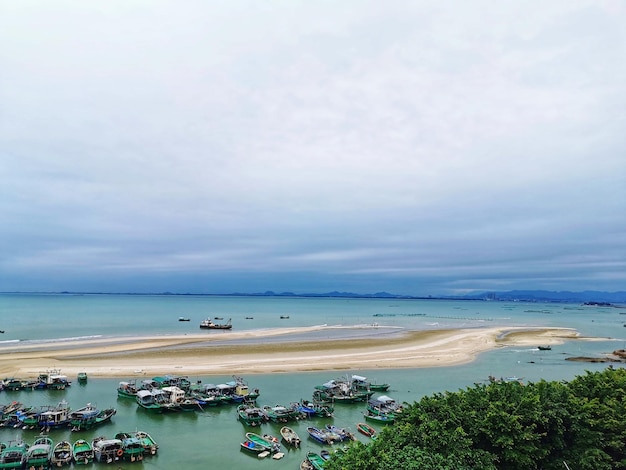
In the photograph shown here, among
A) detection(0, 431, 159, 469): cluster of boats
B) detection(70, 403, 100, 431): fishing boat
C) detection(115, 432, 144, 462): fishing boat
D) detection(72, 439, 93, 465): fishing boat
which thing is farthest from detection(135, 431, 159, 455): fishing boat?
detection(70, 403, 100, 431): fishing boat

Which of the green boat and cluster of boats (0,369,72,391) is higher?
cluster of boats (0,369,72,391)

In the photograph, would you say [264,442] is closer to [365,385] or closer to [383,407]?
[383,407]

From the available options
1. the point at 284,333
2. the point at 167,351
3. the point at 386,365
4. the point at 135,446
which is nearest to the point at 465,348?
the point at 386,365

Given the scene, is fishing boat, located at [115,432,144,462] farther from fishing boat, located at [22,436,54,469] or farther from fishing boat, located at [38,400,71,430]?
fishing boat, located at [38,400,71,430]

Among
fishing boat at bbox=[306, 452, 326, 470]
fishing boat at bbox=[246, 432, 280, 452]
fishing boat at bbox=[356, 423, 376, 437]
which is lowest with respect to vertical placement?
fishing boat at bbox=[356, 423, 376, 437]

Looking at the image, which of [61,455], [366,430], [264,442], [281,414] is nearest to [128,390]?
[61,455]

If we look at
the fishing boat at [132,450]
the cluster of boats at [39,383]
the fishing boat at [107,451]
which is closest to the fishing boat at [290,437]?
the fishing boat at [132,450]
